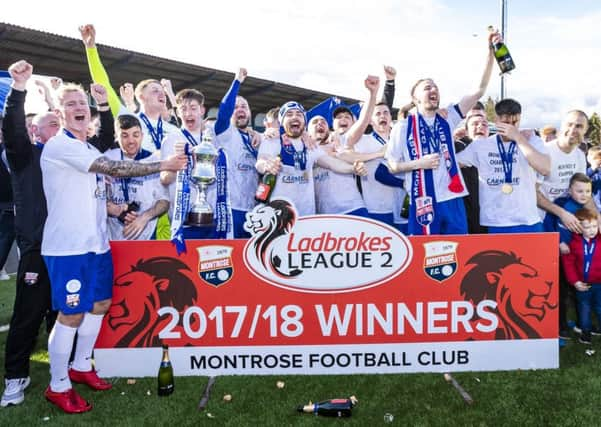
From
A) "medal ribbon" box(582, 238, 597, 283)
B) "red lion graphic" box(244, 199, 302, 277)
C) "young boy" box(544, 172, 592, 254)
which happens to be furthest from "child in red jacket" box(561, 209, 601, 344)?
"red lion graphic" box(244, 199, 302, 277)

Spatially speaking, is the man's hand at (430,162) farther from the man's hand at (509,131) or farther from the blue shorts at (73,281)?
the blue shorts at (73,281)

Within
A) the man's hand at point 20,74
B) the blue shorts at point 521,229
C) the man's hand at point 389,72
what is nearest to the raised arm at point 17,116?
Answer: the man's hand at point 20,74

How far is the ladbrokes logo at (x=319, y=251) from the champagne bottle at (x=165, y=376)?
970mm

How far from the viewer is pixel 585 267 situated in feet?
14.0

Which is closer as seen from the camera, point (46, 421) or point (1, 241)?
point (46, 421)

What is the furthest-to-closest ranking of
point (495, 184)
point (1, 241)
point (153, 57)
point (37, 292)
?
point (153, 57) < point (1, 241) < point (495, 184) < point (37, 292)

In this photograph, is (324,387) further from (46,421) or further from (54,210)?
(54,210)

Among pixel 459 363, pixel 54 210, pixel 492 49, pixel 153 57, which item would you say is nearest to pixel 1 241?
pixel 54 210

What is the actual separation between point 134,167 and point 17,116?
87 centimetres

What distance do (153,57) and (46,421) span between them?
1539 centimetres

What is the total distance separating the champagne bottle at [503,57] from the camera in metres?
4.10

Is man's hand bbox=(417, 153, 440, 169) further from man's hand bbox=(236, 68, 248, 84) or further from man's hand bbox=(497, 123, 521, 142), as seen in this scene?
man's hand bbox=(236, 68, 248, 84)

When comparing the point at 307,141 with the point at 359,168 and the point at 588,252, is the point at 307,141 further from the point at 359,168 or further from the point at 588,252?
the point at 588,252

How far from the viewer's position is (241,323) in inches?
149
